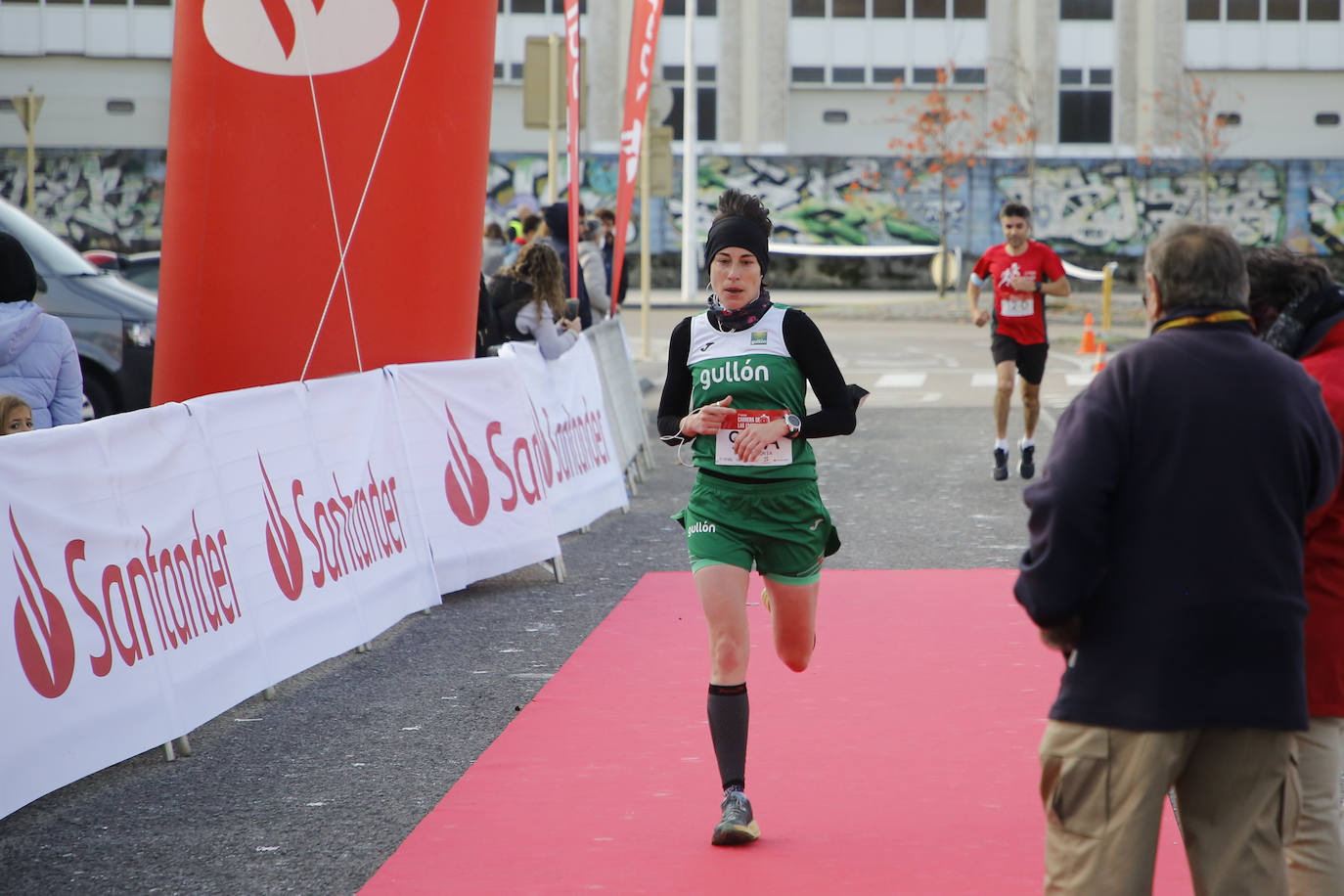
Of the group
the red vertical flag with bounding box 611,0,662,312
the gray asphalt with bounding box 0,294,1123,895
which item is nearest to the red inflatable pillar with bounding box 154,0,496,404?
the gray asphalt with bounding box 0,294,1123,895

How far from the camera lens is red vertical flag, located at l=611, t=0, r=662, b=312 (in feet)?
50.3

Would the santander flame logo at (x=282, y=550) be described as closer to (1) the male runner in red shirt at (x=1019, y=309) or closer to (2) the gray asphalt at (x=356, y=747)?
(2) the gray asphalt at (x=356, y=747)

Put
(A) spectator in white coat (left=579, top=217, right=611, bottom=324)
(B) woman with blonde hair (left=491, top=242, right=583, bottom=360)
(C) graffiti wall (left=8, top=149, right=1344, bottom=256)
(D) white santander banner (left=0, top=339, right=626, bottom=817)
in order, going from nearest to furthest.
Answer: (D) white santander banner (left=0, top=339, right=626, bottom=817) < (B) woman with blonde hair (left=491, top=242, right=583, bottom=360) < (A) spectator in white coat (left=579, top=217, right=611, bottom=324) < (C) graffiti wall (left=8, top=149, right=1344, bottom=256)

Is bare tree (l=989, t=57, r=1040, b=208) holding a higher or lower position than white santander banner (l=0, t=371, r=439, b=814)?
higher

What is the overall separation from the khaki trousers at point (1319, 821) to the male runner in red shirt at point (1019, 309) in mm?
9377

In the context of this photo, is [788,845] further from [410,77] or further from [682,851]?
[410,77]

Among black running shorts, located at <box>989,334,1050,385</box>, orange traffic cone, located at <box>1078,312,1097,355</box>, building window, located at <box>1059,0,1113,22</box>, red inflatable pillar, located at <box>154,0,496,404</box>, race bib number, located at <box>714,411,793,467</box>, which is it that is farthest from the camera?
building window, located at <box>1059,0,1113,22</box>

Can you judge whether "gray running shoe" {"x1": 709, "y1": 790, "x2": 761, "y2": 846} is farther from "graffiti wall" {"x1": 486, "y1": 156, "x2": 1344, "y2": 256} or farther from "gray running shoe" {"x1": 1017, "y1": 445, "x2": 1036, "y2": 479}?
"graffiti wall" {"x1": 486, "y1": 156, "x2": 1344, "y2": 256}

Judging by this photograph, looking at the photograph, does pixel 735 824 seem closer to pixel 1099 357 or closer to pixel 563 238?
pixel 563 238

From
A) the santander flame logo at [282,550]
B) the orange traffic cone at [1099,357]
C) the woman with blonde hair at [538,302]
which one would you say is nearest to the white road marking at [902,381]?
the orange traffic cone at [1099,357]

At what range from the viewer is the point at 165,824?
16.8 ft

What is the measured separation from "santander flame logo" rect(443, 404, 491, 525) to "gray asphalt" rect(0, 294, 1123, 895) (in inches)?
18.3

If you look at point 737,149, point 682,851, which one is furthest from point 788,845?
point 737,149

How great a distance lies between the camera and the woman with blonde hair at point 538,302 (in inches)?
428
